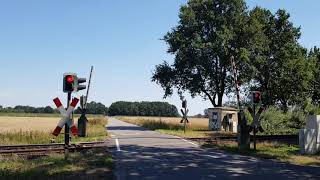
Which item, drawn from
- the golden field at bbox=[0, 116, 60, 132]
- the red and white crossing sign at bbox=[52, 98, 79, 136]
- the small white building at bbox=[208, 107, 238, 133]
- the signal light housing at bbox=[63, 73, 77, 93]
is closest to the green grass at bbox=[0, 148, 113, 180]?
the red and white crossing sign at bbox=[52, 98, 79, 136]

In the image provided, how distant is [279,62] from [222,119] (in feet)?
37.2

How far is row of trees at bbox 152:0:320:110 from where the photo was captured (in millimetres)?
47562

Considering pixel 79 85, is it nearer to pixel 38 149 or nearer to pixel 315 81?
pixel 38 149

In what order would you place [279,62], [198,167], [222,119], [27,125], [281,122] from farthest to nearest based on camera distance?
[27,125] → [279,62] → [222,119] → [281,122] → [198,167]

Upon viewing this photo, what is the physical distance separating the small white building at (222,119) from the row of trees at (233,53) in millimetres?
4425

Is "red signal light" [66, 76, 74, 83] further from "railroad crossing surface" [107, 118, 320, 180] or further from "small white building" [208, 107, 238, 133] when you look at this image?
A: "small white building" [208, 107, 238, 133]

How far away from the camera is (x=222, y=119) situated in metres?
44.5

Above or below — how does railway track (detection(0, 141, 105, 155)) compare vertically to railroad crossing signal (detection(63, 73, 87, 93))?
below

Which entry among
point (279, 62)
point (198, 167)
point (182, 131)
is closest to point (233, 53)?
point (279, 62)

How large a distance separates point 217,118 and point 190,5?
40.2 ft

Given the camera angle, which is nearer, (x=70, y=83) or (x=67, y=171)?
(x=67, y=171)

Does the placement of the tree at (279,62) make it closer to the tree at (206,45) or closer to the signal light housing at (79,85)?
the tree at (206,45)

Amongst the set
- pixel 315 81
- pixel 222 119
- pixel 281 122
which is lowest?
pixel 281 122

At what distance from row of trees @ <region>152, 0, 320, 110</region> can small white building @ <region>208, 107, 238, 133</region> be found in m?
4.42
